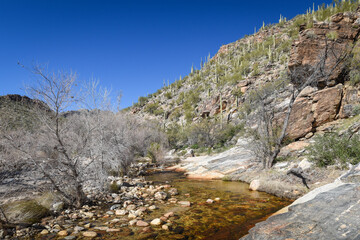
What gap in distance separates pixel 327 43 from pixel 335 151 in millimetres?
8949

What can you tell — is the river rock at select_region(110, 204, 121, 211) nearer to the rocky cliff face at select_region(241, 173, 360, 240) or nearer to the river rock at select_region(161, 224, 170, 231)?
the river rock at select_region(161, 224, 170, 231)

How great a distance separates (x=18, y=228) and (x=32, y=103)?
2945mm

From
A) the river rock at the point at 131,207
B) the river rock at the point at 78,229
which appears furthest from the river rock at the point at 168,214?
the river rock at the point at 78,229

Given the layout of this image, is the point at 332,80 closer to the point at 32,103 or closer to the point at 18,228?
the point at 32,103

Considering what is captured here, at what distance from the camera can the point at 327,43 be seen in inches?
495

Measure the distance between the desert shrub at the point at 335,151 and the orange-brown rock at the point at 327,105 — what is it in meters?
A: 4.24

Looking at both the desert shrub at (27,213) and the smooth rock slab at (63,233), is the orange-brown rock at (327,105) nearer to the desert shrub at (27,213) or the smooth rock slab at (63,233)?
the smooth rock slab at (63,233)

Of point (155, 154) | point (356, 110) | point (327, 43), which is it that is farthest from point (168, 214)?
point (327, 43)

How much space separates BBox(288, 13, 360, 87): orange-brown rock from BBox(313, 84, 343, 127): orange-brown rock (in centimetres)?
93

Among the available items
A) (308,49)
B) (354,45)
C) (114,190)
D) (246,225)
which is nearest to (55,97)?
(114,190)

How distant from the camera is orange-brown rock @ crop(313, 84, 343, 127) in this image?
11.4m

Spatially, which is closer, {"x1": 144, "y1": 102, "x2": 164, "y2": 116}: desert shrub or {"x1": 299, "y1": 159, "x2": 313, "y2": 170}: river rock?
{"x1": 299, "y1": 159, "x2": 313, "y2": 170}: river rock

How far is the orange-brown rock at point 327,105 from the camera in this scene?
1138 centimetres

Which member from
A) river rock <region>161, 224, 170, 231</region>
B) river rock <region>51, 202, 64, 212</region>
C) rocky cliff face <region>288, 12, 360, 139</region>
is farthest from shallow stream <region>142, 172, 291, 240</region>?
rocky cliff face <region>288, 12, 360, 139</region>
